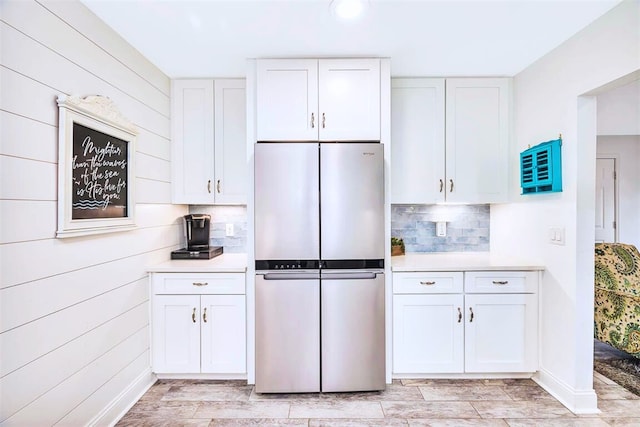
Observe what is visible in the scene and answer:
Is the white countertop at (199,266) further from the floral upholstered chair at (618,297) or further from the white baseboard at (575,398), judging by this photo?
the floral upholstered chair at (618,297)

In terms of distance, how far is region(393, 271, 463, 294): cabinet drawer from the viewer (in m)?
2.56

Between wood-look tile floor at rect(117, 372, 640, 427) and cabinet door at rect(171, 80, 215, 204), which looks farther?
cabinet door at rect(171, 80, 215, 204)

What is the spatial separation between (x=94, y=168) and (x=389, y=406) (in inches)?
91.9

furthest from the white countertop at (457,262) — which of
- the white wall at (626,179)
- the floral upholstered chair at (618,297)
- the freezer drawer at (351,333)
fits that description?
the white wall at (626,179)

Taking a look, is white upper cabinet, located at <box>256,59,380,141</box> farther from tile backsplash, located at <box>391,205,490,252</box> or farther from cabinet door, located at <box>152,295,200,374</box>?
cabinet door, located at <box>152,295,200,374</box>

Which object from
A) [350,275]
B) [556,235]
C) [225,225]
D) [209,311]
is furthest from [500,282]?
[225,225]

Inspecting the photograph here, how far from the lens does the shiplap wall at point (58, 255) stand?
141 centimetres

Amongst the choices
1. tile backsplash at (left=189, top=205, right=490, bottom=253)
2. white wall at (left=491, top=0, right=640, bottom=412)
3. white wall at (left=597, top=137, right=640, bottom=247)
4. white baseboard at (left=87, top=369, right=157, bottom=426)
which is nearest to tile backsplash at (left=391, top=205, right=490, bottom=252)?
tile backsplash at (left=189, top=205, right=490, bottom=253)

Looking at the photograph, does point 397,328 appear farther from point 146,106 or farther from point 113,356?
point 146,106

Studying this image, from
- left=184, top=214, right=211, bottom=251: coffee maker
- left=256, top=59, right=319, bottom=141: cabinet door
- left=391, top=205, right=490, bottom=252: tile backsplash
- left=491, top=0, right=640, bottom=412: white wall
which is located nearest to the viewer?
left=491, top=0, right=640, bottom=412: white wall

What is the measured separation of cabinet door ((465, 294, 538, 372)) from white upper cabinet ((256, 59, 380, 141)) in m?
1.51

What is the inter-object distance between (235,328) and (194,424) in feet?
2.08

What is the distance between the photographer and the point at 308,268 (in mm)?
2398

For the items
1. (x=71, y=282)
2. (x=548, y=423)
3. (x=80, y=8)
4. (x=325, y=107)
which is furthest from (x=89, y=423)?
(x=548, y=423)
